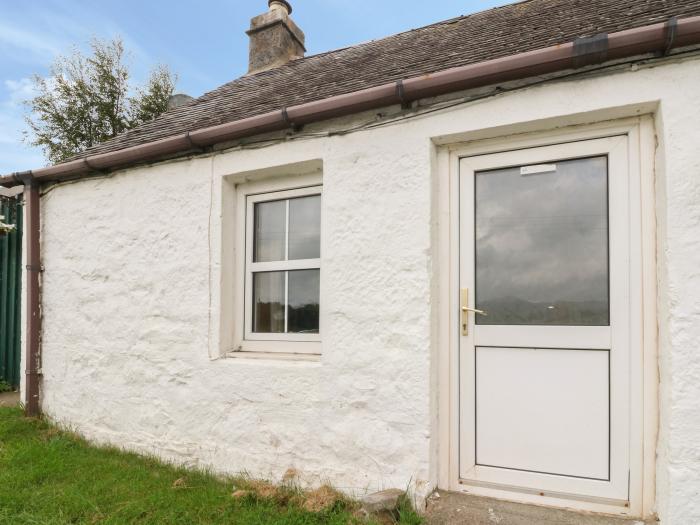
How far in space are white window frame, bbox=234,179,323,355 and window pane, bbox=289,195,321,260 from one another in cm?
5

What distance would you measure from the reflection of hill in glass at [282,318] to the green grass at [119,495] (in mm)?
1228

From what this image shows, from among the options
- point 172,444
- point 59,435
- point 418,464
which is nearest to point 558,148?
point 418,464

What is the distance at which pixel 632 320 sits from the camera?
2773mm

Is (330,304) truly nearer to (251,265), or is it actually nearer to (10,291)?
(251,265)

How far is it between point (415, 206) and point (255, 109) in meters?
2.11

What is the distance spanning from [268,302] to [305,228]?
0.74 meters

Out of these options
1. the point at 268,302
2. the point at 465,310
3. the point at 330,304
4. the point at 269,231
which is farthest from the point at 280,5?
the point at 465,310

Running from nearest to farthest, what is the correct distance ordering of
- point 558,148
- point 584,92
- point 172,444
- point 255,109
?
point 584,92
point 558,148
point 172,444
point 255,109

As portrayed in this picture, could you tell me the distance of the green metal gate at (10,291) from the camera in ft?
20.2

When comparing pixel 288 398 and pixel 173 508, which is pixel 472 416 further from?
pixel 173 508

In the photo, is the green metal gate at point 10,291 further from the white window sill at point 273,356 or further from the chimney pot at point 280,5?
the chimney pot at point 280,5

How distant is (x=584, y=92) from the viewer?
2.82m

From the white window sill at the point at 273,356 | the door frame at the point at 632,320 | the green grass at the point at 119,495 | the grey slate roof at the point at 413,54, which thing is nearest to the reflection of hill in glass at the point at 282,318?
the white window sill at the point at 273,356

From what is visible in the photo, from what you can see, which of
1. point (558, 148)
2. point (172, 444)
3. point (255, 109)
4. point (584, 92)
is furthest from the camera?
point (255, 109)
